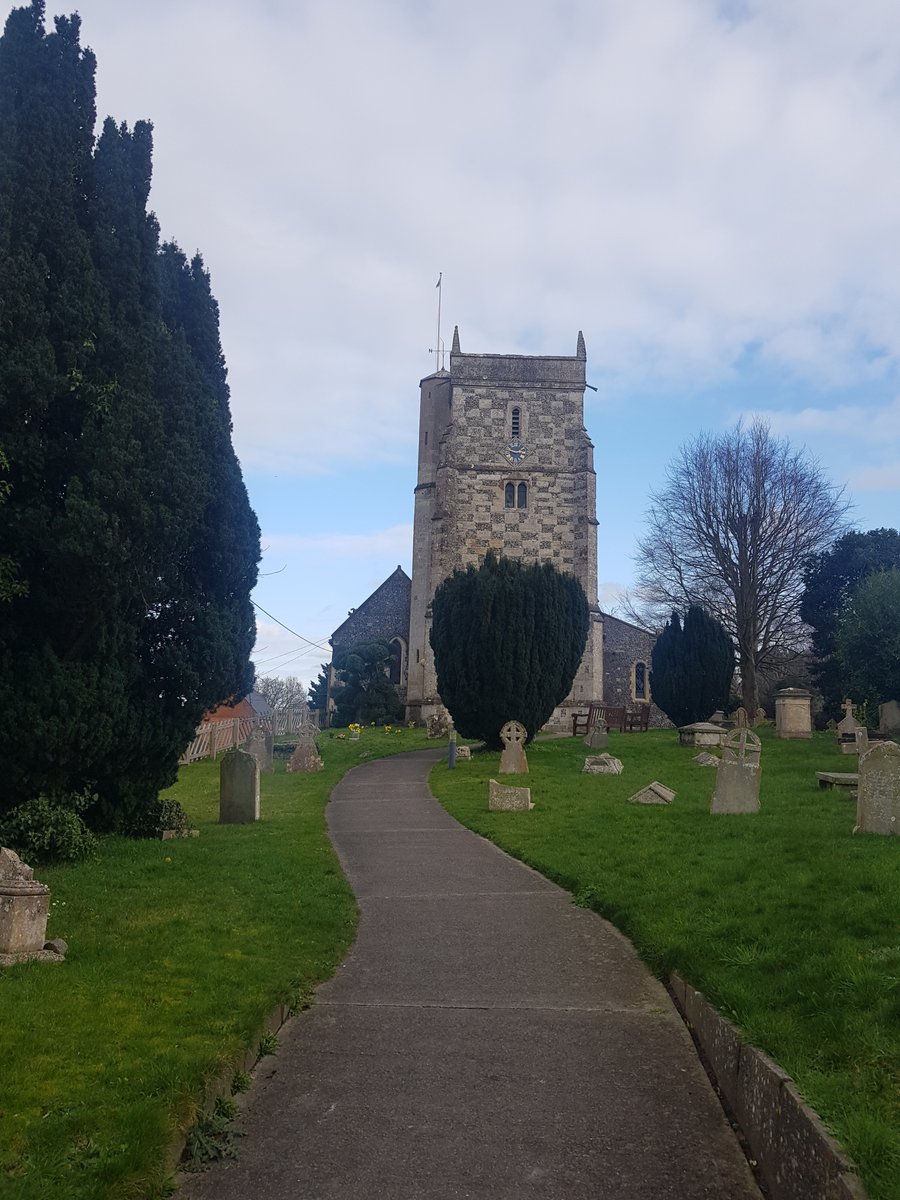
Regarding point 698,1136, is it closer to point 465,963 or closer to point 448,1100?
point 448,1100

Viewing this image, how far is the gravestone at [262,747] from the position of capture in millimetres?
19484

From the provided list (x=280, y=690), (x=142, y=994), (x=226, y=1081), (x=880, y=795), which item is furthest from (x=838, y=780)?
(x=280, y=690)

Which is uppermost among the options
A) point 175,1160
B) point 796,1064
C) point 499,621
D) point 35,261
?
point 35,261

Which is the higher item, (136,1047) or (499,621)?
(499,621)

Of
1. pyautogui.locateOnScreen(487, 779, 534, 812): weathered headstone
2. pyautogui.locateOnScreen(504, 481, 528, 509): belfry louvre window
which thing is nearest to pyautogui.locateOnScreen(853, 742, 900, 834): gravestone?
pyautogui.locateOnScreen(487, 779, 534, 812): weathered headstone

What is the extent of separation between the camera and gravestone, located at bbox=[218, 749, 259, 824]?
1298cm

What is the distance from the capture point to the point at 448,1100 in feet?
13.6

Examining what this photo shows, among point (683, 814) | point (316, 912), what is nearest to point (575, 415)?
point (683, 814)

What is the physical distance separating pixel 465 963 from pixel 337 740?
23469 millimetres

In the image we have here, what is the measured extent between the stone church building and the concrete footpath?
29.8m

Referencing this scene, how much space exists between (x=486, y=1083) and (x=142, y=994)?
6.79 ft

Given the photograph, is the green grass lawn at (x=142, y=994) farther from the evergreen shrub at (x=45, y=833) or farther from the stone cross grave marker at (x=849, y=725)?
the stone cross grave marker at (x=849, y=725)

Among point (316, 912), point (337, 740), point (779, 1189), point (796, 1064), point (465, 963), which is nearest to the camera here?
point (779, 1189)

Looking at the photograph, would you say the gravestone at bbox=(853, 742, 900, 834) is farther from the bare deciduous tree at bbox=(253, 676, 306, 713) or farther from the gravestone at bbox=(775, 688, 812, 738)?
the bare deciduous tree at bbox=(253, 676, 306, 713)
